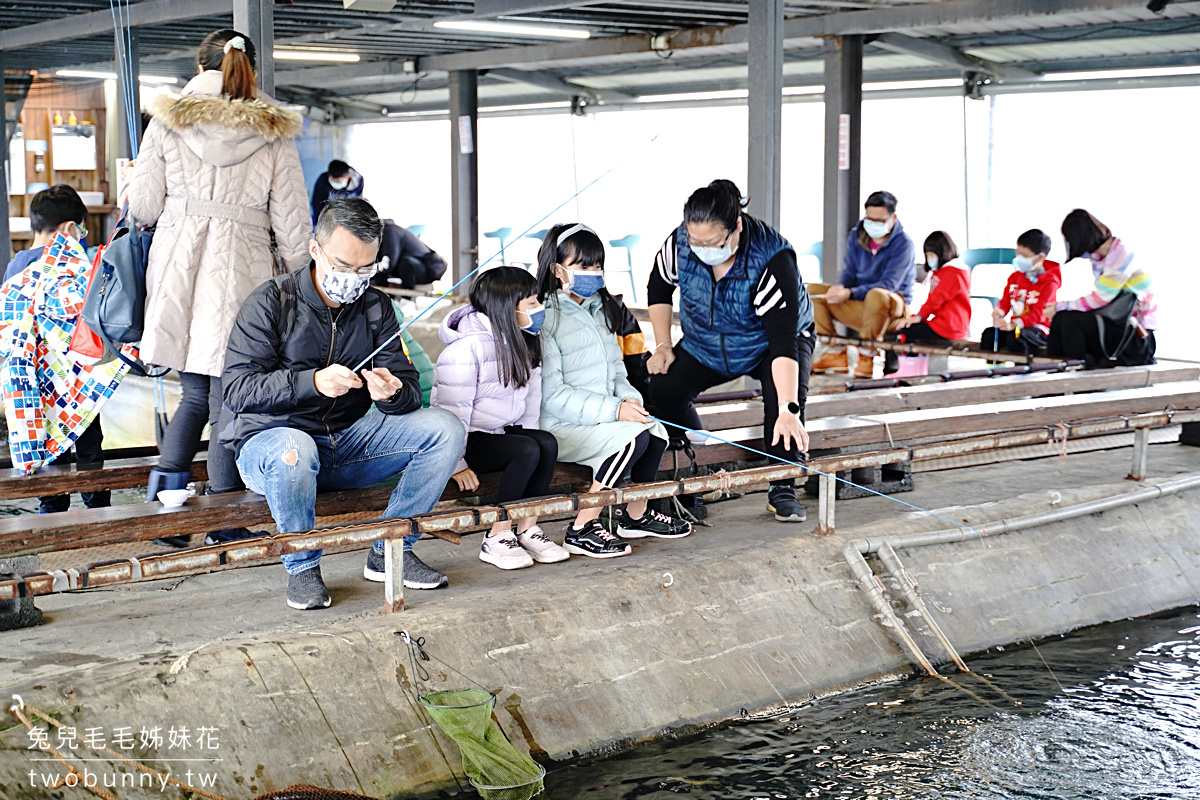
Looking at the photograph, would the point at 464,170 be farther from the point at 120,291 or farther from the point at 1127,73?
the point at 120,291

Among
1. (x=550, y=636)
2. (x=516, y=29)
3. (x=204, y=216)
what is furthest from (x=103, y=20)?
(x=550, y=636)

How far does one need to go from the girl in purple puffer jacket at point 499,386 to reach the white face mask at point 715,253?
0.72m

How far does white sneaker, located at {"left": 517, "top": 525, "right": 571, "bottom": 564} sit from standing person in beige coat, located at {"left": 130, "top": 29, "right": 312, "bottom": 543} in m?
1.01

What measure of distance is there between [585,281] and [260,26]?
2333mm

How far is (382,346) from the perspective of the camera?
11.6ft

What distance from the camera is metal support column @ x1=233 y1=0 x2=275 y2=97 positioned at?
5371 mm

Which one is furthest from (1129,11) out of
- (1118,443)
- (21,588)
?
(21,588)

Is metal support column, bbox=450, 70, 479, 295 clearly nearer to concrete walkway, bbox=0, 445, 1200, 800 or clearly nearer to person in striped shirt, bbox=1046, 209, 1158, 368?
person in striped shirt, bbox=1046, 209, 1158, 368

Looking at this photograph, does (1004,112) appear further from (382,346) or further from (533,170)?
(382,346)

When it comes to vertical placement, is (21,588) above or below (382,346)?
below

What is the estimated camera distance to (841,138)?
9.94 metres

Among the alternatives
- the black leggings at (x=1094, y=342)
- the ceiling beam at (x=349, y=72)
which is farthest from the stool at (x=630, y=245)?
the black leggings at (x=1094, y=342)

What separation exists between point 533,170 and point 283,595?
1327 cm

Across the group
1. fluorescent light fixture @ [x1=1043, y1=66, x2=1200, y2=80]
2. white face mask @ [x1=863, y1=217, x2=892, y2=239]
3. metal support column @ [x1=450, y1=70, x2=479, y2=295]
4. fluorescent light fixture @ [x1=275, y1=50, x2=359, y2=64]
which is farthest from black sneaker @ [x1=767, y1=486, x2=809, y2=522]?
fluorescent light fixture @ [x1=275, y1=50, x2=359, y2=64]
